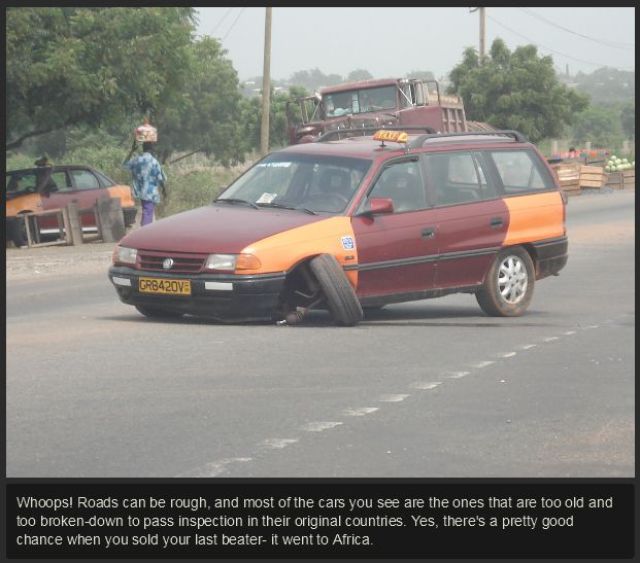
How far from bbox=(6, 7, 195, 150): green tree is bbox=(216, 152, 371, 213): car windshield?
1458 centimetres

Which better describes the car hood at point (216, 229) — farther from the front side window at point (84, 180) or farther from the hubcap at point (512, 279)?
the front side window at point (84, 180)

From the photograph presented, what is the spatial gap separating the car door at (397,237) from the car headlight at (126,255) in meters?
1.93

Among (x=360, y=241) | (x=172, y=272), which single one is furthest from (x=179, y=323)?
(x=360, y=241)

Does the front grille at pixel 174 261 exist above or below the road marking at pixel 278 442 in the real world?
above

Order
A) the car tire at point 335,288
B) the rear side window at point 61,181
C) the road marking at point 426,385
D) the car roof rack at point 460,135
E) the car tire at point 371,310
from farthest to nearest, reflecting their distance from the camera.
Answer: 1. the rear side window at point 61,181
2. the car tire at point 371,310
3. the car roof rack at point 460,135
4. the car tire at point 335,288
5. the road marking at point 426,385

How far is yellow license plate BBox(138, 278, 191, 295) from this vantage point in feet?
39.6

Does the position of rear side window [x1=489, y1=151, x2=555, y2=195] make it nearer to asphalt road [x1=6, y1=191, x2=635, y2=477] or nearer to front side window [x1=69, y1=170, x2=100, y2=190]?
asphalt road [x1=6, y1=191, x2=635, y2=477]

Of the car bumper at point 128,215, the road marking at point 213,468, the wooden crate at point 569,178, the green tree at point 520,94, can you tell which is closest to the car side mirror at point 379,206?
the road marking at point 213,468

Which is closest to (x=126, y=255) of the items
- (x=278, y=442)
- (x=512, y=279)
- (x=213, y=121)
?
(x=512, y=279)

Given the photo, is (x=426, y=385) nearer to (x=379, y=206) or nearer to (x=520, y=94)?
(x=379, y=206)

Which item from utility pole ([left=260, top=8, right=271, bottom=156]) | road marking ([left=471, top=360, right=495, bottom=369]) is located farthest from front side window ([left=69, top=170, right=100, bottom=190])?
road marking ([left=471, top=360, right=495, bottom=369])

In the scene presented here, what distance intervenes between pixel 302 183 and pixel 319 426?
567 cm

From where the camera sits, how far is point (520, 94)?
183 feet

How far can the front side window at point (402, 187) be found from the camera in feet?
43.5
